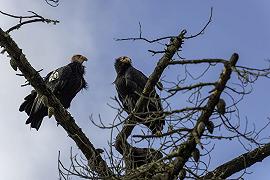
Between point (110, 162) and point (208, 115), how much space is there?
141 cm

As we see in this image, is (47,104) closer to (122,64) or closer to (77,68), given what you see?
(122,64)

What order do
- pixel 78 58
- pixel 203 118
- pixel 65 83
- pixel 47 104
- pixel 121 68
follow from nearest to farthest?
pixel 203 118 < pixel 47 104 < pixel 65 83 < pixel 121 68 < pixel 78 58

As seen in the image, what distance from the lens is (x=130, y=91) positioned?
908 cm

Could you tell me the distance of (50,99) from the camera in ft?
23.1

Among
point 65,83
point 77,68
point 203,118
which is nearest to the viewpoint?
point 203,118

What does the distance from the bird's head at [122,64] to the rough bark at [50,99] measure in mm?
2626

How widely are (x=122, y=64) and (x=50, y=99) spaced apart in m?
2.80

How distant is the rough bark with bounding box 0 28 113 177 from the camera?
22.0 ft

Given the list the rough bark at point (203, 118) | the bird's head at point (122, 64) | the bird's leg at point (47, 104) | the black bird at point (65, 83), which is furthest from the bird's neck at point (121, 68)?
the rough bark at point (203, 118)

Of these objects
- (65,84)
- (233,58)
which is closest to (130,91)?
(65,84)

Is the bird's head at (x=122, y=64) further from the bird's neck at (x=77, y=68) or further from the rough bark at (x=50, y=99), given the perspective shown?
the rough bark at (x=50, y=99)

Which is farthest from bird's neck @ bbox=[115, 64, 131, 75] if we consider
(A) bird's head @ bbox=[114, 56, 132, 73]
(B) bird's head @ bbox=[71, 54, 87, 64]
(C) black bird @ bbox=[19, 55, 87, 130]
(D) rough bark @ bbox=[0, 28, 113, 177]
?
(D) rough bark @ bbox=[0, 28, 113, 177]

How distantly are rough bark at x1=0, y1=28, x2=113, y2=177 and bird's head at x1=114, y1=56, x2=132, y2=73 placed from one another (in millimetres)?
2626

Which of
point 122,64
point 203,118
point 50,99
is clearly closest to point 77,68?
point 122,64
